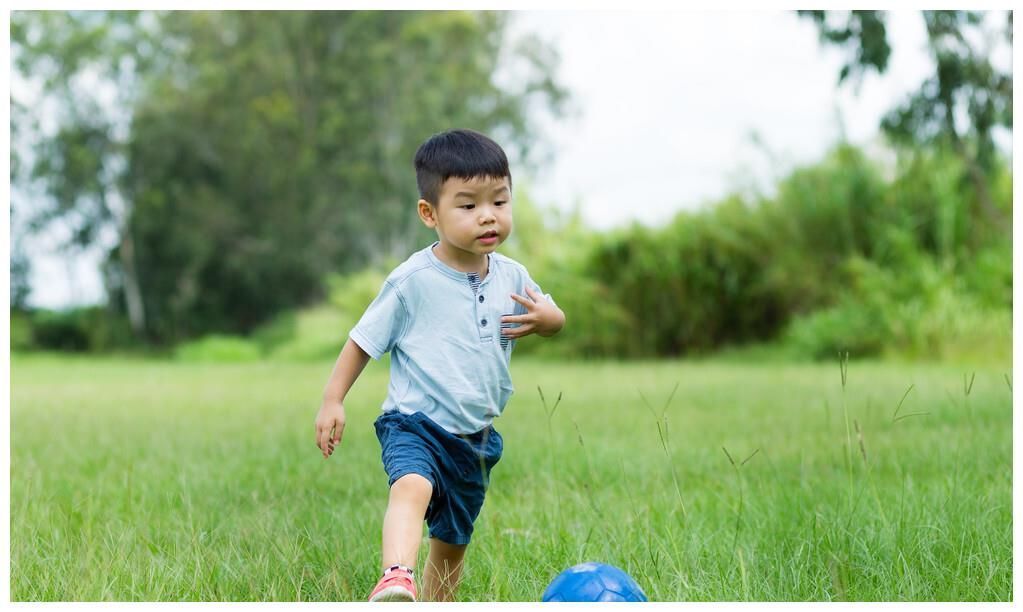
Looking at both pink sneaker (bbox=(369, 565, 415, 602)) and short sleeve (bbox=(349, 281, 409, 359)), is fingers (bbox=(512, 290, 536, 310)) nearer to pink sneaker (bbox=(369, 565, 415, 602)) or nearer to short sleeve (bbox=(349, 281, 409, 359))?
short sleeve (bbox=(349, 281, 409, 359))

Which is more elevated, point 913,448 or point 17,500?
point 17,500

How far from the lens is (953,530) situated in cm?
307

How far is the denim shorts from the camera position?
272 centimetres

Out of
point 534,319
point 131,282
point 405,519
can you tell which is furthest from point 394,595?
point 131,282

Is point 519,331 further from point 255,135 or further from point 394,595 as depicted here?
point 255,135

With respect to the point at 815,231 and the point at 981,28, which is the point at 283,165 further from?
the point at 981,28

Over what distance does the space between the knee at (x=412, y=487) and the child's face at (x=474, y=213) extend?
2.07 feet

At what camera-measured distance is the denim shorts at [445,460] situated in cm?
272

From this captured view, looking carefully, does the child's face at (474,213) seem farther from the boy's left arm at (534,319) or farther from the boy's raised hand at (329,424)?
the boy's raised hand at (329,424)

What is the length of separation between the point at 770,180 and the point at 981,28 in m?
5.17

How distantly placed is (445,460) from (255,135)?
2801 centimetres

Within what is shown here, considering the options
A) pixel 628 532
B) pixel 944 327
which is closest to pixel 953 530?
pixel 628 532

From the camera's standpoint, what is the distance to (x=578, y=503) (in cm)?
378

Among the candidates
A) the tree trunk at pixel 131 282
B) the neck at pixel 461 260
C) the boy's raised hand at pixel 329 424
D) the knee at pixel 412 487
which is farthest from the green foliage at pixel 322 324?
the knee at pixel 412 487
